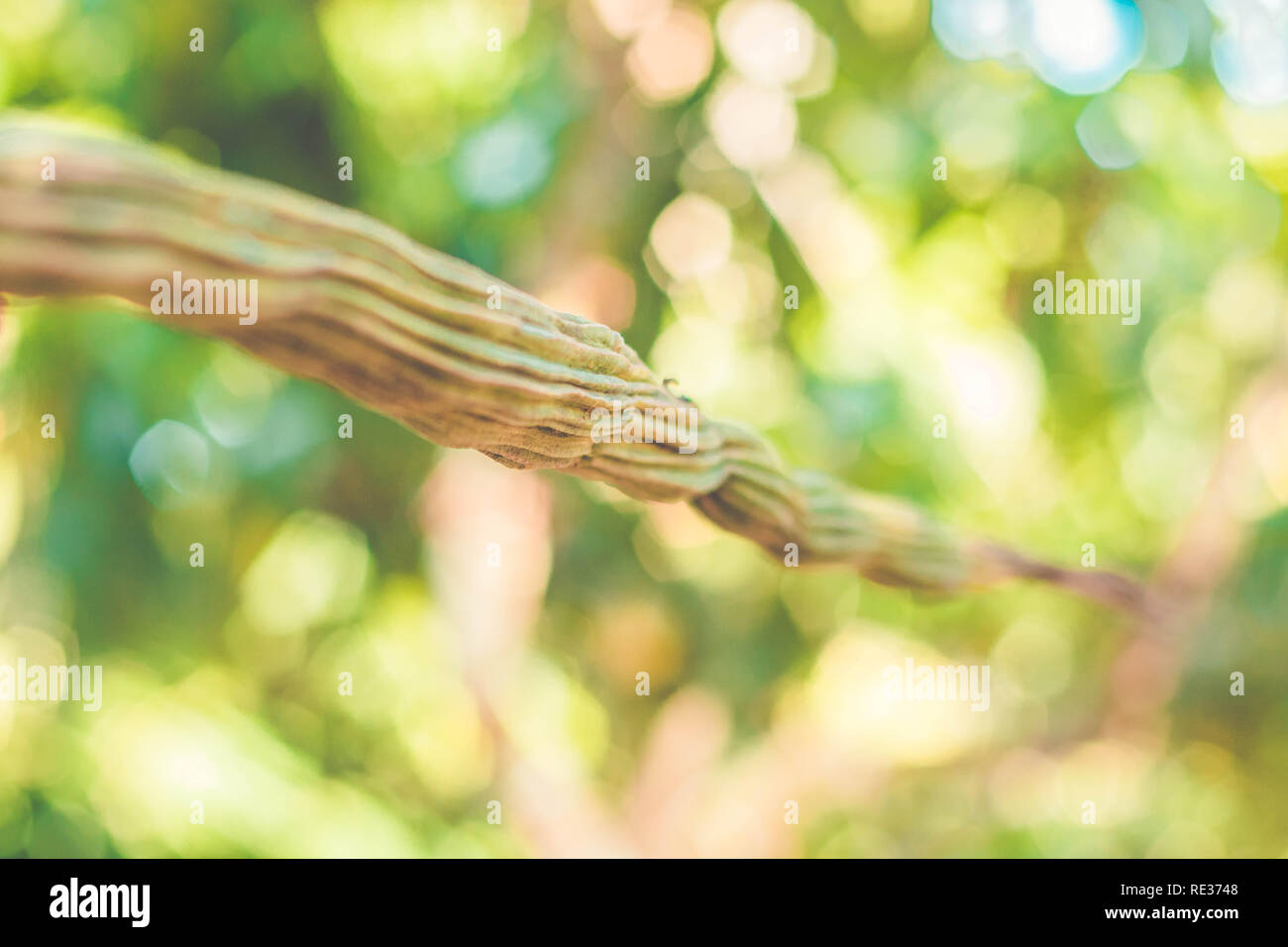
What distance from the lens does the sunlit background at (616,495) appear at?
310 cm

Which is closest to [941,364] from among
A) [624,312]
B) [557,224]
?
[624,312]

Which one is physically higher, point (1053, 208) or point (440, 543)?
point (1053, 208)

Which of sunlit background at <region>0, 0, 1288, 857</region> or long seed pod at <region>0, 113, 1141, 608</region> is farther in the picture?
sunlit background at <region>0, 0, 1288, 857</region>

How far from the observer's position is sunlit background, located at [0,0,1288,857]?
310 cm

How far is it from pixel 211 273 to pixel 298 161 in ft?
10.7

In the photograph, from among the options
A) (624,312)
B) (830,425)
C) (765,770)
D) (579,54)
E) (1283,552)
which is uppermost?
(579,54)

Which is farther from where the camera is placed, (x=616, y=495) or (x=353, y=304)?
(x=616, y=495)

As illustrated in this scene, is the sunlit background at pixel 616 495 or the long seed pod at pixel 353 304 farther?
the sunlit background at pixel 616 495

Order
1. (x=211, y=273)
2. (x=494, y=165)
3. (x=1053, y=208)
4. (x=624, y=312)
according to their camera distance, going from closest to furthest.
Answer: (x=211, y=273) < (x=494, y=165) < (x=624, y=312) < (x=1053, y=208)

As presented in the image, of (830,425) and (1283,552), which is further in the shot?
(1283,552)

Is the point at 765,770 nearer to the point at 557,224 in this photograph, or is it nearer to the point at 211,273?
the point at 557,224

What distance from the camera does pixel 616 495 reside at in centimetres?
361

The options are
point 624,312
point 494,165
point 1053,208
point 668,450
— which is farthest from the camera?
point 1053,208

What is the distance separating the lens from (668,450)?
697 mm
